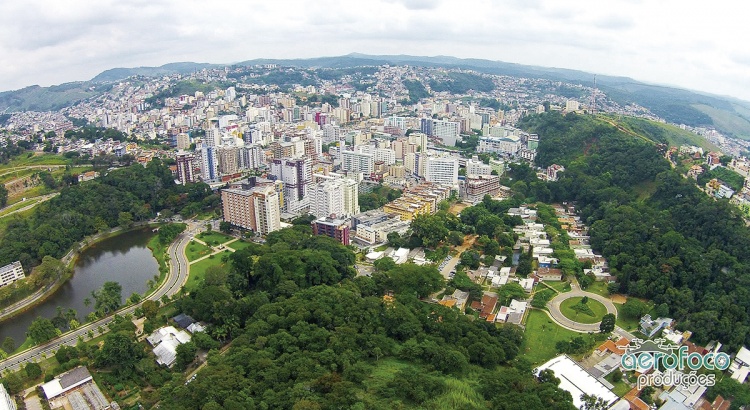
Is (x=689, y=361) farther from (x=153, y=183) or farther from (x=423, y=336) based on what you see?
(x=153, y=183)

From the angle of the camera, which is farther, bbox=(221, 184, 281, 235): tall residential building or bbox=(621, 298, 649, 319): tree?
bbox=(221, 184, 281, 235): tall residential building

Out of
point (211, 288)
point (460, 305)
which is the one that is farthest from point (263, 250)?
point (460, 305)

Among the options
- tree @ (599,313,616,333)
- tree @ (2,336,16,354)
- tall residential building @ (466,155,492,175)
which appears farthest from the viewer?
tall residential building @ (466,155,492,175)

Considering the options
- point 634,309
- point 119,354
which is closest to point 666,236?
point 634,309

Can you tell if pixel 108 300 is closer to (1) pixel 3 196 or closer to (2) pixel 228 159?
(1) pixel 3 196

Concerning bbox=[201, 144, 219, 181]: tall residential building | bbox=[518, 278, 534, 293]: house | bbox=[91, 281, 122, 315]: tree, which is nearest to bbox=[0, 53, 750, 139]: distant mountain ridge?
bbox=[518, 278, 534, 293]: house

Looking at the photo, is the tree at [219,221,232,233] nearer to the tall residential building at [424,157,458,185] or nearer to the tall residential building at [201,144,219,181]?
the tall residential building at [201,144,219,181]

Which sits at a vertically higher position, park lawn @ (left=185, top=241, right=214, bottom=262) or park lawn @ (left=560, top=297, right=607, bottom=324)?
park lawn @ (left=560, top=297, right=607, bottom=324)

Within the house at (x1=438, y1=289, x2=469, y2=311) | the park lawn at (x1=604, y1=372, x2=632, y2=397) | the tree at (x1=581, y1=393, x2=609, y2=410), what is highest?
the tree at (x1=581, y1=393, x2=609, y2=410)

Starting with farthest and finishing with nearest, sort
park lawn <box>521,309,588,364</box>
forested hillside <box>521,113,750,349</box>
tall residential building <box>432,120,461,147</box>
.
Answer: tall residential building <box>432,120,461,147</box>
forested hillside <box>521,113,750,349</box>
park lawn <box>521,309,588,364</box>
